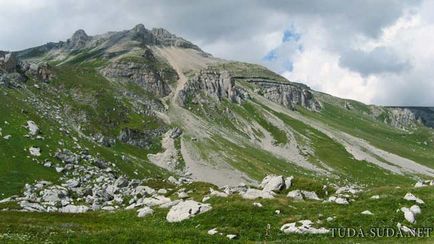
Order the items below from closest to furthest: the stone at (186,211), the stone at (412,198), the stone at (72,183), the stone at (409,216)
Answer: the stone at (409,216), the stone at (412,198), the stone at (186,211), the stone at (72,183)

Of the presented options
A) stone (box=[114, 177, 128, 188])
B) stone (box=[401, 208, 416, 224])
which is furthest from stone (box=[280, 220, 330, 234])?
stone (box=[114, 177, 128, 188])

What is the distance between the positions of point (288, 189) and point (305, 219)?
35.3 metres

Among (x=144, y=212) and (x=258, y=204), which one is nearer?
(x=258, y=204)

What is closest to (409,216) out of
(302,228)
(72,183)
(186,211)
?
(302,228)

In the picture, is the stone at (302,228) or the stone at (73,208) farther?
the stone at (73,208)

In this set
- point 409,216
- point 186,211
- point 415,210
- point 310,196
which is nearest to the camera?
point 409,216

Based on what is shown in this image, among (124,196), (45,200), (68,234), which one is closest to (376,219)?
(68,234)

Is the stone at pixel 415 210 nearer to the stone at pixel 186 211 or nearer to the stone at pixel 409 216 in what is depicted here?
the stone at pixel 409 216


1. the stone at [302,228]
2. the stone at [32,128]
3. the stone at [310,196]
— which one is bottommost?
the stone at [310,196]

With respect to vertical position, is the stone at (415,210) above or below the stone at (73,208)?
above

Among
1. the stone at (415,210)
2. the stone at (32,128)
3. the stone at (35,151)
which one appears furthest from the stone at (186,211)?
the stone at (32,128)

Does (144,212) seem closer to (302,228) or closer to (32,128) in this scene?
(302,228)

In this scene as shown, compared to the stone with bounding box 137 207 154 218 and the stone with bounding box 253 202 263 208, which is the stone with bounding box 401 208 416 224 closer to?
the stone with bounding box 253 202 263 208

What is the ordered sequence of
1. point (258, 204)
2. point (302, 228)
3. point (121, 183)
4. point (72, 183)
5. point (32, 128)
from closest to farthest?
point (302, 228) < point (258, 204) < point (121, 183) < point (72, 183) < point (32, 128)
